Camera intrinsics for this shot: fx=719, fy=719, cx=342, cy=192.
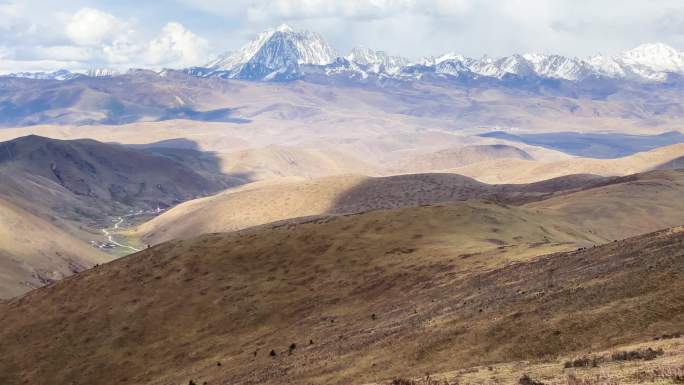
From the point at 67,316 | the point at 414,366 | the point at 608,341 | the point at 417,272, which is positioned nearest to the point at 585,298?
the point at 608,341

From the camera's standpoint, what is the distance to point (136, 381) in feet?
196

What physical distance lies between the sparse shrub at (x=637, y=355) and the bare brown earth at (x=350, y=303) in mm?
3524

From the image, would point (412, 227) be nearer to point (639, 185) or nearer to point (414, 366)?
point (414, 366)

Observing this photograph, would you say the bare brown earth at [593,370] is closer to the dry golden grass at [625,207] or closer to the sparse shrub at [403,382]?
the sparse shrub at [403,382]

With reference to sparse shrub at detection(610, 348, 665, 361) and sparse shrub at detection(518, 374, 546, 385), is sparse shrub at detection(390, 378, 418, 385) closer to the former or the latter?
sparse shrub at detection(518, 374, 546, 385)

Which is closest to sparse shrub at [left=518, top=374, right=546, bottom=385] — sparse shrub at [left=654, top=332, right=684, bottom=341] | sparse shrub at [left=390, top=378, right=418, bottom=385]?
sparse shrub at [left=390, top=378, right=418, bottom=385]

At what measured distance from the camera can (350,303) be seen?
207 feet

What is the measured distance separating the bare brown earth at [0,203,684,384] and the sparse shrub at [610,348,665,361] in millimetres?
3524

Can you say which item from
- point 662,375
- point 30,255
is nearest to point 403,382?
point 662,375

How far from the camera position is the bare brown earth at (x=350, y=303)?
1443 inches

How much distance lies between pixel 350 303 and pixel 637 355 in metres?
37.7

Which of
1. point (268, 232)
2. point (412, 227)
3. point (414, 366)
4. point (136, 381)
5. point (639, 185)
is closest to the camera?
point (414, 366)

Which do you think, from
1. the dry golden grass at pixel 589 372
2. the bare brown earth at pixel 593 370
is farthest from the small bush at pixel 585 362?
the dry golden grass at pixel 589 372

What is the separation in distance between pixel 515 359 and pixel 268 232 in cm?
6363
